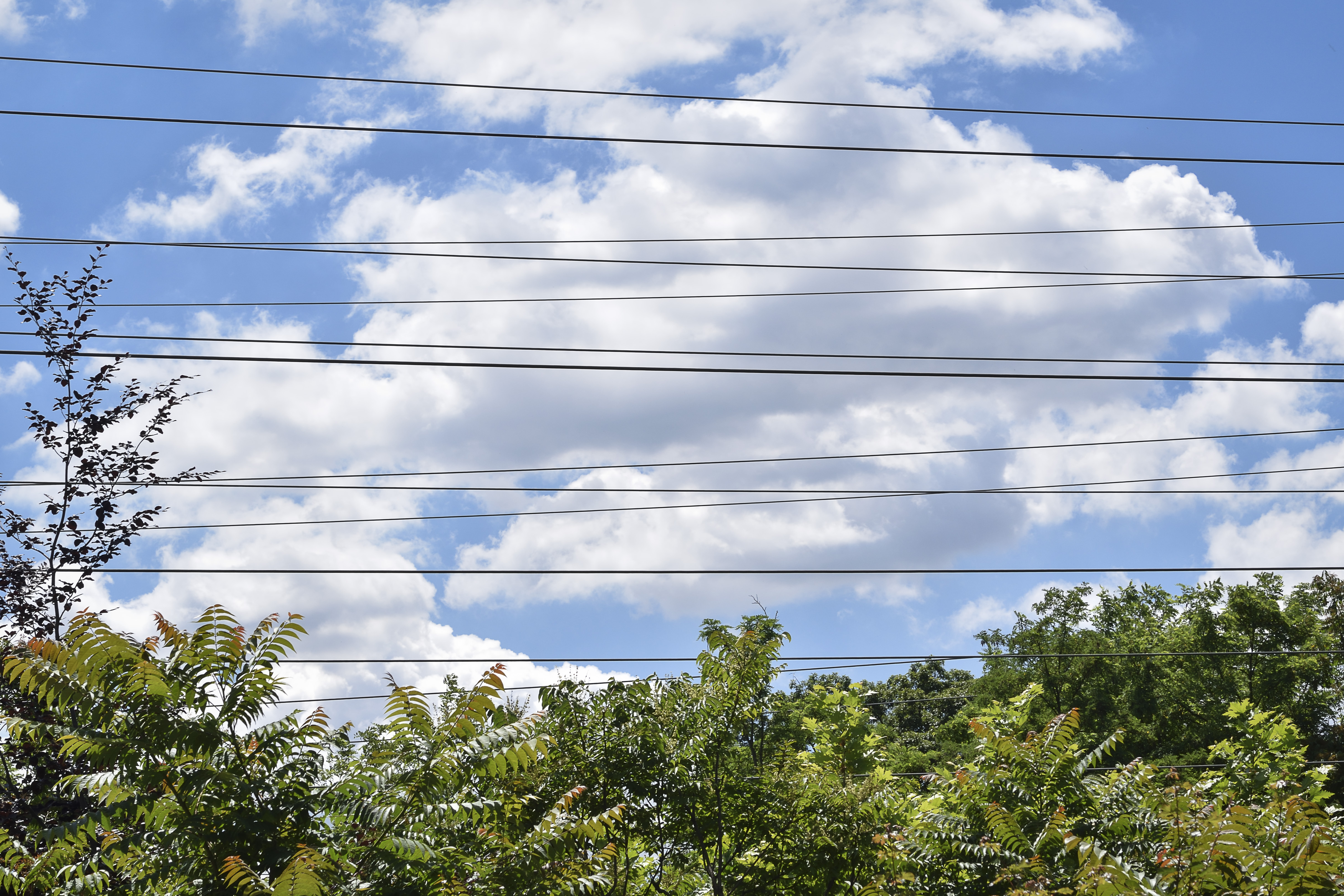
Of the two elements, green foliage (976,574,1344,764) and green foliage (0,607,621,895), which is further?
green foliage (976,574,1344,764)

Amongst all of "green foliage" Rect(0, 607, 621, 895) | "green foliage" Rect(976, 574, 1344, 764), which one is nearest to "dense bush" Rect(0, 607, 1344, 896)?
"green foliage" Rect(0, 607, 621, 895)

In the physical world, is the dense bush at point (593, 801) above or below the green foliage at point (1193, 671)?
below

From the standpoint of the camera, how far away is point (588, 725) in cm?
938

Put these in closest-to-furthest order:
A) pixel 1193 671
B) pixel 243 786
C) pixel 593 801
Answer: pixel 243 786, pixel 593 801, pixel 1193 671

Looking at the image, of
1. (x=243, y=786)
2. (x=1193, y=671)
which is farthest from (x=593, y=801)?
(x=1193, y=671)

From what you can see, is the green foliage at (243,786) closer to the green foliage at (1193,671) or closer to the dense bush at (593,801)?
the dense bush at (593,801)

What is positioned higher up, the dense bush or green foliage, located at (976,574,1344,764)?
green foliage, located at (976,574,1344,764)

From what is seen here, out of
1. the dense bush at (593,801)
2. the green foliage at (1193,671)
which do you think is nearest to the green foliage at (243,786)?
the dense bush at (593,801)

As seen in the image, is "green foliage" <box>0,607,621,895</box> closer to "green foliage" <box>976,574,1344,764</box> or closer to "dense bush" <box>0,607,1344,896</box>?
"dense bush" <box>0,607,1344,896</box>

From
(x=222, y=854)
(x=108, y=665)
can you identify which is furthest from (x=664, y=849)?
(x=108, y=665)

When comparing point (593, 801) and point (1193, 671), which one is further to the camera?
point (1193, 671)

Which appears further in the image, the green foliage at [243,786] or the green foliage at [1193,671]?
the green foliage at [1193,671]

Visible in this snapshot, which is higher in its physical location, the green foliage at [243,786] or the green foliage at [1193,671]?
the green foliage at [1193,671]

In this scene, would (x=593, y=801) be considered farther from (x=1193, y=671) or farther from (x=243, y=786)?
(x=1193, y=671)
